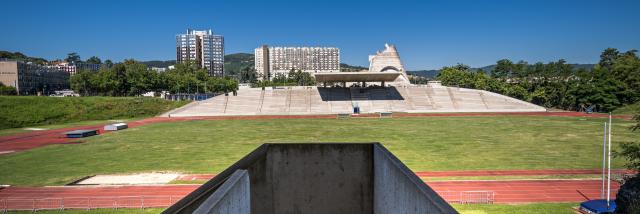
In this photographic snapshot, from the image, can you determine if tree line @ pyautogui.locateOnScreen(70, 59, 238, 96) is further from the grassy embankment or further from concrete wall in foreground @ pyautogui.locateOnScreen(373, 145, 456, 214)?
concrete wall in foreground @ pyautogui.locateOnScreen(373, 145, 456, 214)

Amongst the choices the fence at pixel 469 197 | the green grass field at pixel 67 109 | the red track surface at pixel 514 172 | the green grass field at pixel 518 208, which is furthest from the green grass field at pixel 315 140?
the green grass field at pixel 67 109

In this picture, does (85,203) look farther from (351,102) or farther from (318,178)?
(351,102)

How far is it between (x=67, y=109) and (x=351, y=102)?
4516cm

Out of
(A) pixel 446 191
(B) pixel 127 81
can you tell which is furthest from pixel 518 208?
(B) pixel 127 81

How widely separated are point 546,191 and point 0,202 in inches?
951

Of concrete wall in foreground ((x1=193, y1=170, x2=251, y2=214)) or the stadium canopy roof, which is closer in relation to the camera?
concrete wall in foreground ((x1=193, y1=170, x2=251, y2=214))

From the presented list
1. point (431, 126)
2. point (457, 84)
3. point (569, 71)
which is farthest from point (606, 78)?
point (431, 126)

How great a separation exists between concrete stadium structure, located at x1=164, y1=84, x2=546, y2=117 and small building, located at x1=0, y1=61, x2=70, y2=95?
68.3m

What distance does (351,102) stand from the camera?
70.5 metres

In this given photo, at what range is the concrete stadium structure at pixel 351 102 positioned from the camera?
66438 mm

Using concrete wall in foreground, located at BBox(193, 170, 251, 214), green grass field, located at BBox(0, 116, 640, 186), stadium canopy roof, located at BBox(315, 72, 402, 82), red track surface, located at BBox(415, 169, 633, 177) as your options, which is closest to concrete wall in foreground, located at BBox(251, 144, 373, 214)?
concrete wall in foreground, located at BBox(193, 170, 251, 214)

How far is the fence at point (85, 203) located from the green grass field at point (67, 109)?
1548 inches

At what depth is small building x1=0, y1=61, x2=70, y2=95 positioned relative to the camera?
10725cm

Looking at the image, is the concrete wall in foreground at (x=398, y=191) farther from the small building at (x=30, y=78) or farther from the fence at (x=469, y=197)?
the small building at (x=30, y=78)
